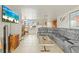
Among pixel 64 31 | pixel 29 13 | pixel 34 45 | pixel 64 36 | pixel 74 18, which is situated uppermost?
pixel 29 13

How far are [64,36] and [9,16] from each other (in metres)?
1.27

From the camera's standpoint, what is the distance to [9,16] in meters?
2.25

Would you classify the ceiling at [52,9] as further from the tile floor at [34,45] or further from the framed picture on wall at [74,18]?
the tile floor at [34,45]

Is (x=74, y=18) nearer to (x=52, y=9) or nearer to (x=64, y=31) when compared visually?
(x=64, y=31)

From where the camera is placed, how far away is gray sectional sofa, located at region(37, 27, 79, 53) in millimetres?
2246

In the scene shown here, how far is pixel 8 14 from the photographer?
2221mm

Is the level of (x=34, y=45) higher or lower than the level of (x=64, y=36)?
lower

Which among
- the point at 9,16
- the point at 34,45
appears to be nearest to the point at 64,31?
the point at 34,45

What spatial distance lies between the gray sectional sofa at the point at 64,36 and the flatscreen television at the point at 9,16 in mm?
579

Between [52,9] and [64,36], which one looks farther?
[64,36]

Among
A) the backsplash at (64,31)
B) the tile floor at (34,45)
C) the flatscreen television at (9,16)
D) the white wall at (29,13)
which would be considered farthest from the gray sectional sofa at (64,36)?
the flatscreen television at (9,16)

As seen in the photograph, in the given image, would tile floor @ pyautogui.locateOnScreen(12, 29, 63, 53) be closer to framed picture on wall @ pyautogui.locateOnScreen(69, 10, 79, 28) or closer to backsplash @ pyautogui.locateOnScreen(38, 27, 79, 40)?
backsplash @ pyautogui.locateOnScreen(38, 27, 79, 40)
